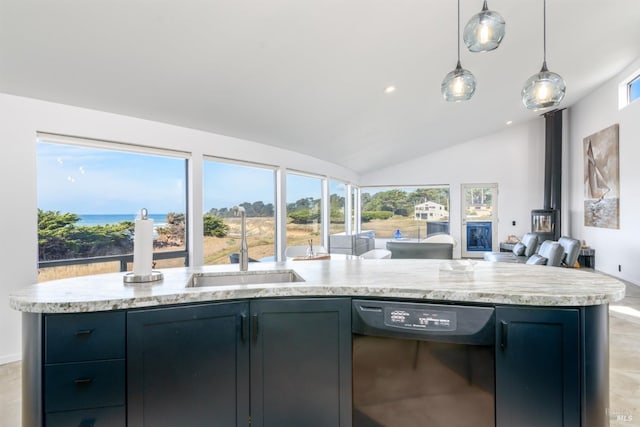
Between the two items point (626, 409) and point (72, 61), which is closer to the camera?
point (626, 409)

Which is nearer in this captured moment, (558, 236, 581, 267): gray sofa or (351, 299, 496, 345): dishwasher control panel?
(351, 299, 496, 345): dishwasher control panel

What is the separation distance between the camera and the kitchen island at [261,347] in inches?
47.2

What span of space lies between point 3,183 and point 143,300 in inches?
93.2

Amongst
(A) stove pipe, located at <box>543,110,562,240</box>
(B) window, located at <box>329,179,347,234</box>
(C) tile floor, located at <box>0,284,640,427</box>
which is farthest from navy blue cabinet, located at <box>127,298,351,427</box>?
(A) stove pipe, located at <box>543,110,562,240</box>

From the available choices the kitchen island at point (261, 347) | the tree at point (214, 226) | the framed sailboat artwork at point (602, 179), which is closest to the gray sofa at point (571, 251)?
the framed sailboat artwork at point (602, 179)

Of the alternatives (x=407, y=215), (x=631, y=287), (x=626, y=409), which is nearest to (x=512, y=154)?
(x=407, y=215)

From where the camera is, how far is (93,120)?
2998 millimetres

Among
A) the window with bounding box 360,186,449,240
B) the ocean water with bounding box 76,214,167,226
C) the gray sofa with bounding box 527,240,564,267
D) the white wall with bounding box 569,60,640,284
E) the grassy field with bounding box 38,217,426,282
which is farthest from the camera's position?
the window with bounding box 360,186,449,240

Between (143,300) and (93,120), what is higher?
(93,120)

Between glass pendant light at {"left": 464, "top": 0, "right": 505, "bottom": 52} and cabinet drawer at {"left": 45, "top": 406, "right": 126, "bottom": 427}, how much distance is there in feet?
7.96

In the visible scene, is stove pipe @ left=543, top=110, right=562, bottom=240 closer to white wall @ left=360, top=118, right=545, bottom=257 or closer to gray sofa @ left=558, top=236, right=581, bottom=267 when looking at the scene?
white wall @ left=360, top=118, right=545, bottom=257

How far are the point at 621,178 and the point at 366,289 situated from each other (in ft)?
21.6

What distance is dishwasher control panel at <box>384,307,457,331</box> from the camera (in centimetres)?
130

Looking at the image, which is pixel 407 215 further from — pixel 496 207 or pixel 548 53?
pixel 548 53
